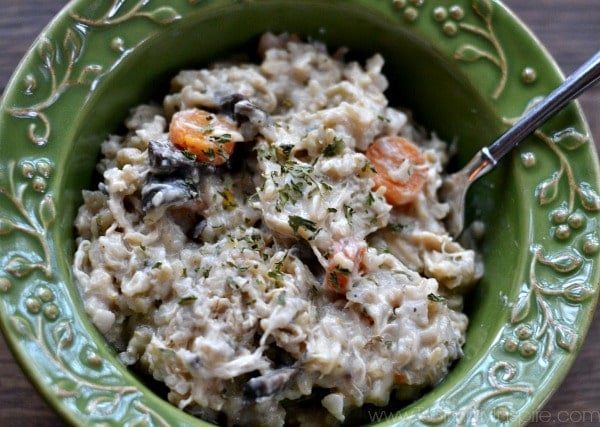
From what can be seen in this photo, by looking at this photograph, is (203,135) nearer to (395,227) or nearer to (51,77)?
(51,77)

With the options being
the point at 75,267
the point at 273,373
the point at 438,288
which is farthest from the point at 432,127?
the point at 75,267

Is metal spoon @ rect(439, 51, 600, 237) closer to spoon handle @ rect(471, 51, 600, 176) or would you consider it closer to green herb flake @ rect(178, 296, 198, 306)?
spoon handle @ rect(471, 51, 600, 176)

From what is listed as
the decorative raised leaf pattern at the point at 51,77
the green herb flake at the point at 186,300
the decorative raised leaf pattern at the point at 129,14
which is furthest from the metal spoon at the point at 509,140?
the decorative raised leaf pattern at the point at 51,77

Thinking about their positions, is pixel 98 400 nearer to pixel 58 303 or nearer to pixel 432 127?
pixel 58 303

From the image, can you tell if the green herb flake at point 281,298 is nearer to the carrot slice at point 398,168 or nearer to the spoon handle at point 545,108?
the carrot slice at point 398,168

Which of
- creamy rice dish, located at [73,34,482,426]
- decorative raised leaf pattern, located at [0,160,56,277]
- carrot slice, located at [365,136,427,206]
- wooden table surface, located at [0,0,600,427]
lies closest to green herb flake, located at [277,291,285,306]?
creamy rice dish, located at [73,34,482,426]

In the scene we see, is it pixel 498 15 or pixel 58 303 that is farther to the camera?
pixel 498 15
